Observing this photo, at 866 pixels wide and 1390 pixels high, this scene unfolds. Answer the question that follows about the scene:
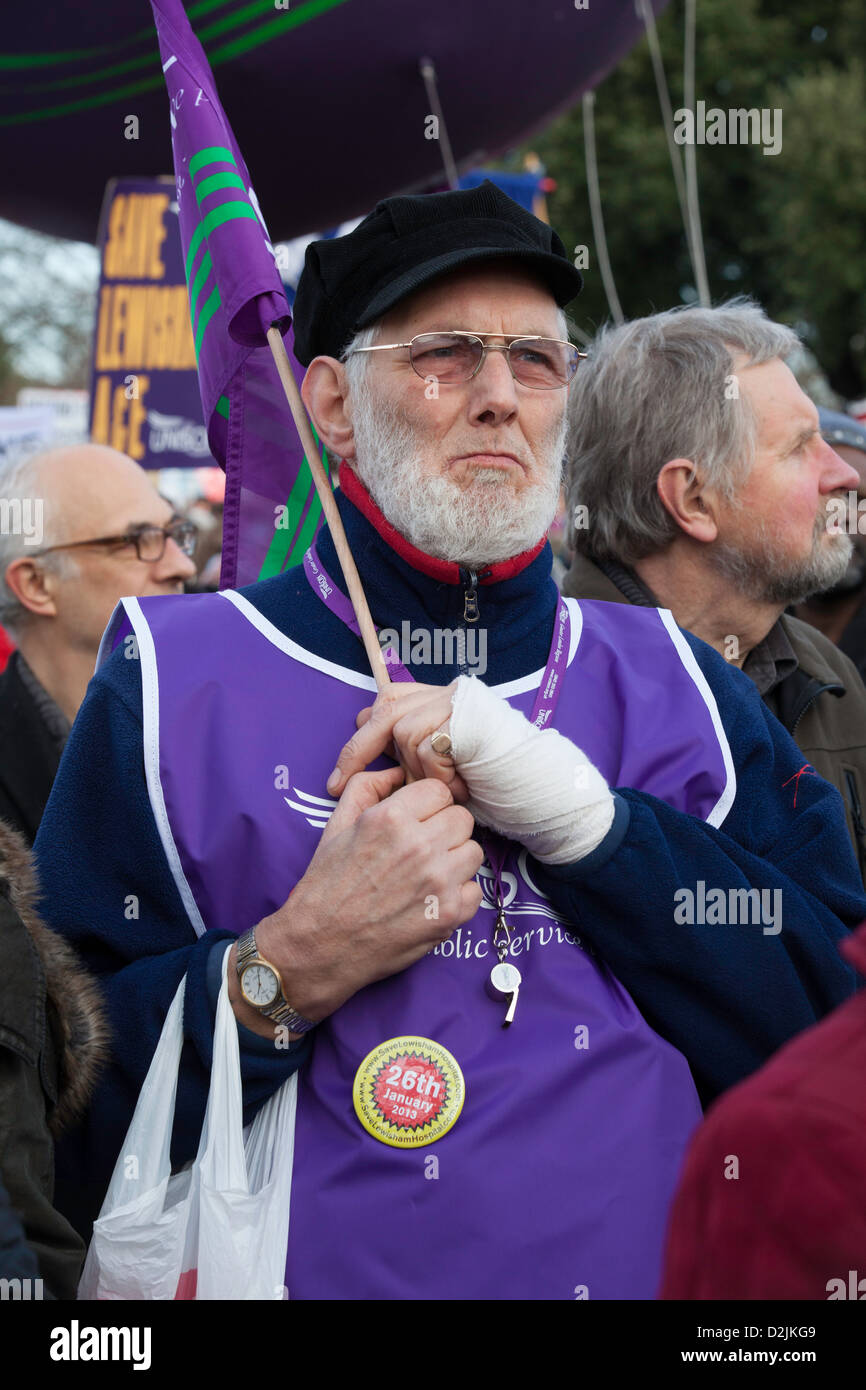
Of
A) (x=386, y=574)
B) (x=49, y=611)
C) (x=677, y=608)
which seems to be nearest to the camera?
(x=386, y=574)

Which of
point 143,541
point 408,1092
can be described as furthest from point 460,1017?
point 143,541

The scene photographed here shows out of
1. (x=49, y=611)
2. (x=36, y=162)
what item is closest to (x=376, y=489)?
(x=49, y=611)

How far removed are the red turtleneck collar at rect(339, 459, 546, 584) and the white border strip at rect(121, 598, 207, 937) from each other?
40 cm

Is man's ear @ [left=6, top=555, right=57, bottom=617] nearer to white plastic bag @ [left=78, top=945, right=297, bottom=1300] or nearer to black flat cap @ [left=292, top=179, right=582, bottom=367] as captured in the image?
black flat cap @ [left=292, top=179, right=582, bottom=367]

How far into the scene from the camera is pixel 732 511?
3051 millimetres

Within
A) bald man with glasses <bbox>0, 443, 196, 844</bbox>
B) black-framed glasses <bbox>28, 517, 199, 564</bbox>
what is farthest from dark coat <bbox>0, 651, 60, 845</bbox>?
black-framed glasses <bbox>28, 517, 199, 564</bbox>

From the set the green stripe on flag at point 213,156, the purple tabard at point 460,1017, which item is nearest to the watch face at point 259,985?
the purple tabard at point 460,1017

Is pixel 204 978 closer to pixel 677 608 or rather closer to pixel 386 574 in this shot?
pixel 386 574

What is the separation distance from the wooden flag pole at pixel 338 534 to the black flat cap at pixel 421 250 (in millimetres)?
109

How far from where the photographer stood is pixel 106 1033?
2.09m

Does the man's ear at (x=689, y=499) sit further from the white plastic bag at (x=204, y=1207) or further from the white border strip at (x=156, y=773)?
the white plastic bag at (x=204, y=1207)

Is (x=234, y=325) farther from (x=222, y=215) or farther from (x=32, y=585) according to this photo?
(x=32, y=585)

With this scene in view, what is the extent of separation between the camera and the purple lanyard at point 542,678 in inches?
86.7

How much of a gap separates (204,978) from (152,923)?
0.58 feet
